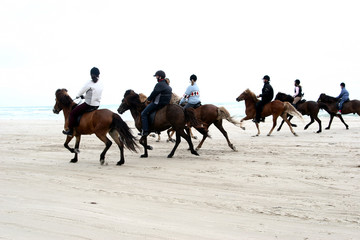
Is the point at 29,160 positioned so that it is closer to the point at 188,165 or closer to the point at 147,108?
the point at 147,108

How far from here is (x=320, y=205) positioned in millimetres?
5145

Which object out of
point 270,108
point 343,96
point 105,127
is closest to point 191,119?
point 105,127

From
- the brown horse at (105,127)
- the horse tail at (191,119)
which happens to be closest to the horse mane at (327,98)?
the horse tail at (191,119)

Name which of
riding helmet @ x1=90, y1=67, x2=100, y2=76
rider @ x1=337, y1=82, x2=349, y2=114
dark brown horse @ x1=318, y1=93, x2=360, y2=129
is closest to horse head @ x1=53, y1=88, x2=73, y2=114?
riding helmet @ x1=90, y1=67, x2=100, y2=76

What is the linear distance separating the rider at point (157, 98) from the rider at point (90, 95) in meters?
1.55

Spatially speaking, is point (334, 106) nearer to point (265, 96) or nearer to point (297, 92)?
point (297, 92)

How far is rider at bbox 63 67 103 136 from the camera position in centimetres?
864

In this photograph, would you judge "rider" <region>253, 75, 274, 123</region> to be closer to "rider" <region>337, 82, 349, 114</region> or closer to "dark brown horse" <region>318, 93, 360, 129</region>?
"dark brown horse" <region>318, 93, 360, 129</region>

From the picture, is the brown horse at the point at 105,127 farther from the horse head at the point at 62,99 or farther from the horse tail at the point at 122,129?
the horse head at the point at 62,99

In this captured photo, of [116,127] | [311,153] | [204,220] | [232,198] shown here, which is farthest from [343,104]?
[204,220]

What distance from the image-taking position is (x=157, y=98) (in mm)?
9891

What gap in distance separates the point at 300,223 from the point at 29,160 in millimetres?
7250

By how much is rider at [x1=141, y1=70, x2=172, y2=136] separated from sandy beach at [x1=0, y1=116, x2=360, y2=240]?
100cm

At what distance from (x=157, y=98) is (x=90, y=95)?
6.34 ft
